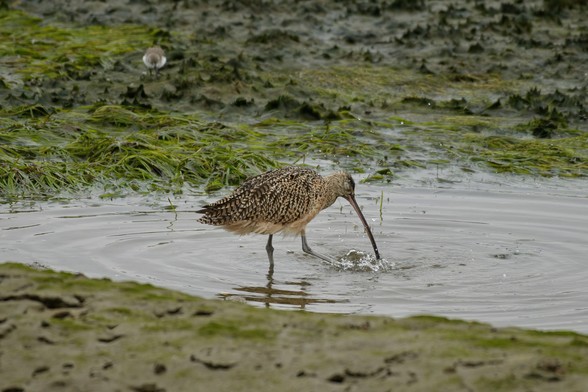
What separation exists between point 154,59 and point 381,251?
4808mm

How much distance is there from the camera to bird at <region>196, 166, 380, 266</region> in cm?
746

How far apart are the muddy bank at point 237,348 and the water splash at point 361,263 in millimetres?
2904

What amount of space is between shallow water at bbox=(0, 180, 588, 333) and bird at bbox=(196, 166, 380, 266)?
0.24m

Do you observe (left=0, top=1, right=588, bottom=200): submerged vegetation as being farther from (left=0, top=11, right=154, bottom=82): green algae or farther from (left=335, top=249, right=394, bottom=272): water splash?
(left=335, top=249, right=394, bottom=272): water splash

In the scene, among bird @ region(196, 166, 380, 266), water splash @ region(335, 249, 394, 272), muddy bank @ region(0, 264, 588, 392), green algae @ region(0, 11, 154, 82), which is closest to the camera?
muddy bank @ region(0, 264, 588, 392)

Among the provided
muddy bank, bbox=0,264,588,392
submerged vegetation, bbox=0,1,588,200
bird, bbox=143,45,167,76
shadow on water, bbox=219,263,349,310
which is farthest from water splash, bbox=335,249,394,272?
bird, bbox=143,45,167,76

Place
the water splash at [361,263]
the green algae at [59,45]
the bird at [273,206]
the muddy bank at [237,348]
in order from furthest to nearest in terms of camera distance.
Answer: the green algae at [59,45] → the water splash at [361,263] → the bird at [273,206] → the muddy bank at [237,348]

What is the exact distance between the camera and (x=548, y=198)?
9.22 m

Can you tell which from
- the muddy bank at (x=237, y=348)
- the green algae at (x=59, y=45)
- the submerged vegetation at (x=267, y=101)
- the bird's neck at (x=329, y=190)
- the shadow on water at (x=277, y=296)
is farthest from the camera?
the green algae at (x=59, y=45)

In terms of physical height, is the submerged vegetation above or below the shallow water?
above

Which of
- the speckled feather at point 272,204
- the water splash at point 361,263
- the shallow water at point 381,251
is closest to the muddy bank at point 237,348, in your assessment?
the shallow water at point 381,251

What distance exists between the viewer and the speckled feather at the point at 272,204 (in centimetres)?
746

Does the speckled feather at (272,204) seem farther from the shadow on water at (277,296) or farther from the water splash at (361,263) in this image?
the shadow on water at (277,296)

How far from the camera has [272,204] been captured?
753cm
